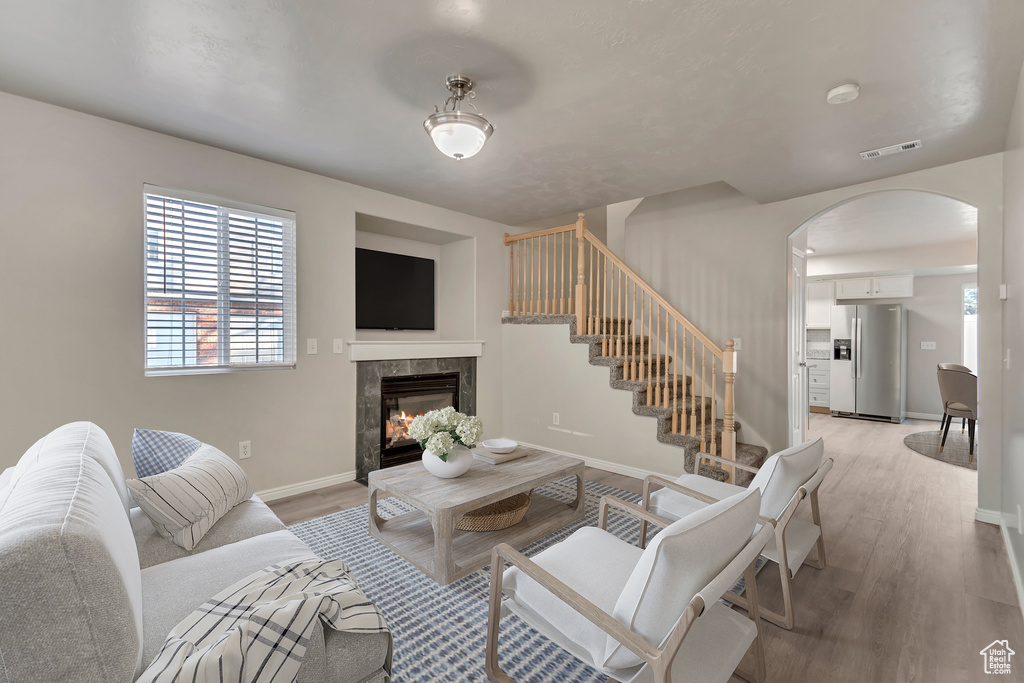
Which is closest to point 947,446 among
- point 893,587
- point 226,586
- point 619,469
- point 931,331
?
point 931,331

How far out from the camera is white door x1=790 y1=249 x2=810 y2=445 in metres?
4.23

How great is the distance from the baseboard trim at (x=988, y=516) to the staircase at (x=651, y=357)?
1.37 m

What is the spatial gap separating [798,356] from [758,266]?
3.25 ft

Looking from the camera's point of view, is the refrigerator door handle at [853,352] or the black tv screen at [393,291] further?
the refrigerator door handle at [853,352]

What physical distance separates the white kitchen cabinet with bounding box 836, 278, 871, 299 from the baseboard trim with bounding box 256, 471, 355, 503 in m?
7.94

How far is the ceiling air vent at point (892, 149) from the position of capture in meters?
2.93


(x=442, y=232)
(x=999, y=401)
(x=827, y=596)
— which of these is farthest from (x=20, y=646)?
(x=999, y=401)

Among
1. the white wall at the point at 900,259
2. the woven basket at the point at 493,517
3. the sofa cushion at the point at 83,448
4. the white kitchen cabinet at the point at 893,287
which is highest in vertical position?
the white wall at the point at 900,259

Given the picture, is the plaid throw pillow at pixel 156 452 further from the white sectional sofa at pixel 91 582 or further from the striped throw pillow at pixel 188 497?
the white sectional sofa at pixel 91 582

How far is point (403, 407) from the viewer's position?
4.44 m

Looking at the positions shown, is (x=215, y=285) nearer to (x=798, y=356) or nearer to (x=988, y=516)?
(x=798, y=356)

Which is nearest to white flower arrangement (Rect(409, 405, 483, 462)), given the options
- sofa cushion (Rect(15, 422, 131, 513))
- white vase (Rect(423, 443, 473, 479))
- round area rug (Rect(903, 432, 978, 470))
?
white vase (Rect(423, 443, 473, 479))

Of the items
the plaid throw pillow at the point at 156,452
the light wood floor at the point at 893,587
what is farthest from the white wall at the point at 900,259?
the plaid throw pillow at the point at 156,452

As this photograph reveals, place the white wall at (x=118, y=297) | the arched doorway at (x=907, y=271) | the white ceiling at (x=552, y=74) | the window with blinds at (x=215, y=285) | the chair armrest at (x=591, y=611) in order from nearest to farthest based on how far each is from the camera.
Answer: the chair armrest at (x=591, y=611), the white ceiling at (x=552, y=74), the white wall at (x=118, y=297), the window with blinds at (x=215, y=285), the arched doorway at (x=907, y=271)
